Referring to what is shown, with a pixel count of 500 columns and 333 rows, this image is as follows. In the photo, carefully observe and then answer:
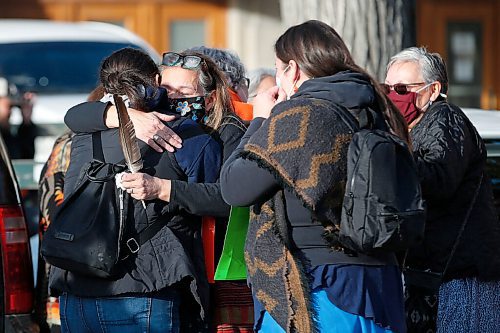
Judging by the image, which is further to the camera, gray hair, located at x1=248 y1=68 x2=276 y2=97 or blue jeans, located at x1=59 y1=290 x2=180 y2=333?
gray hair, located at x1=248 y1=68 x2=276 y2=97

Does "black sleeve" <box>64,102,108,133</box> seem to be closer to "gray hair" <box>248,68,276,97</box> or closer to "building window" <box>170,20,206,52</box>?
"gray hair" <box>248,68,276,97</box>

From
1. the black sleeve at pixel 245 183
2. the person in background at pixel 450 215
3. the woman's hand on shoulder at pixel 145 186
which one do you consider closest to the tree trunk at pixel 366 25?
the person in background at pixel 450 215

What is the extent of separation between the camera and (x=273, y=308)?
3.24 meters

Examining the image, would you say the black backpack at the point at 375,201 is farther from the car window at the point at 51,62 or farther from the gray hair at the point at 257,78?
the car window at the point at 51,62

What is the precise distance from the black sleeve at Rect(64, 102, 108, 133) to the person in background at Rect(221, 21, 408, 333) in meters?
0.64

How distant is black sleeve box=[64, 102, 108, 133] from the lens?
3.70 metres

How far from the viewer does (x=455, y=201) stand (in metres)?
3.82

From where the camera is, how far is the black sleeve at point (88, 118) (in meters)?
3.70

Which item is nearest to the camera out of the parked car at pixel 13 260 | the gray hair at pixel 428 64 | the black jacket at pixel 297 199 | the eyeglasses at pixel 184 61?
the black jacket at pixel 297 199

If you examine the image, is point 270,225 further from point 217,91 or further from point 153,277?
point 217,91

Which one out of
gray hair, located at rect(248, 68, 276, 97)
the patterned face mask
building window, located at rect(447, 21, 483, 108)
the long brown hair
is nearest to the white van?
gray hair, located at rect(248, 68, 276, 97)

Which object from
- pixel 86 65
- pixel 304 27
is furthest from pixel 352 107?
pixel 86 65

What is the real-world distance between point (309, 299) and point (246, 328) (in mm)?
753

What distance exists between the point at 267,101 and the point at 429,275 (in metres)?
0.95
